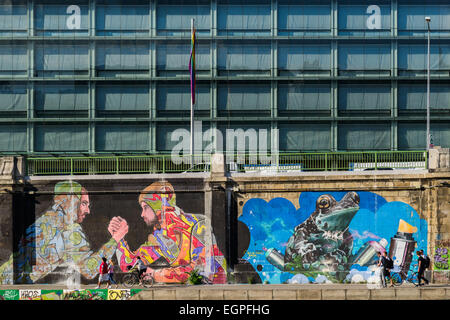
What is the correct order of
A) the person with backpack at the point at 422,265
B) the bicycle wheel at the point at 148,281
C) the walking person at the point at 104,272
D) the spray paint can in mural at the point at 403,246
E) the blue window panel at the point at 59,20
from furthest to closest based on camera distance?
the blue window panel at the point at 59,20, the spray paint can in mural at the point at 403,246, the bicycle wheel at the point at 148,281, the walking person at the point at 104,272, the person with backpack at the point at 422,265

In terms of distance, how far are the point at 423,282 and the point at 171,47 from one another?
24018mm

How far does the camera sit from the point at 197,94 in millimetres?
44906

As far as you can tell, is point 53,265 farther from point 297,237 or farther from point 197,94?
point 197,94

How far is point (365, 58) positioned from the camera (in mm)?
44844

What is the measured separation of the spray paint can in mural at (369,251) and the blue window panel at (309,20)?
1920 centimetres

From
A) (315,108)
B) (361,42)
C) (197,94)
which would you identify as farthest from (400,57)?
(197,94)

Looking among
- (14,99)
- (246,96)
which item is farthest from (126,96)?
(246,96)

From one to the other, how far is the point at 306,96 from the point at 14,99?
1991 centimetres

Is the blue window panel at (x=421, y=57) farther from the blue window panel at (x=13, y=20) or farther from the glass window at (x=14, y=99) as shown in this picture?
the blue window panel at (x=13, y=20)

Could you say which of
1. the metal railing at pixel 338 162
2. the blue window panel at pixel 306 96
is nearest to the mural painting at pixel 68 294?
the metal railing at pixel 338 162

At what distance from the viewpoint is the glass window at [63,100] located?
148ft

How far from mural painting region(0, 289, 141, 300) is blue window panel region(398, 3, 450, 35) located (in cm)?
2814

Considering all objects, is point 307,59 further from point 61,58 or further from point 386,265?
point 386,265
